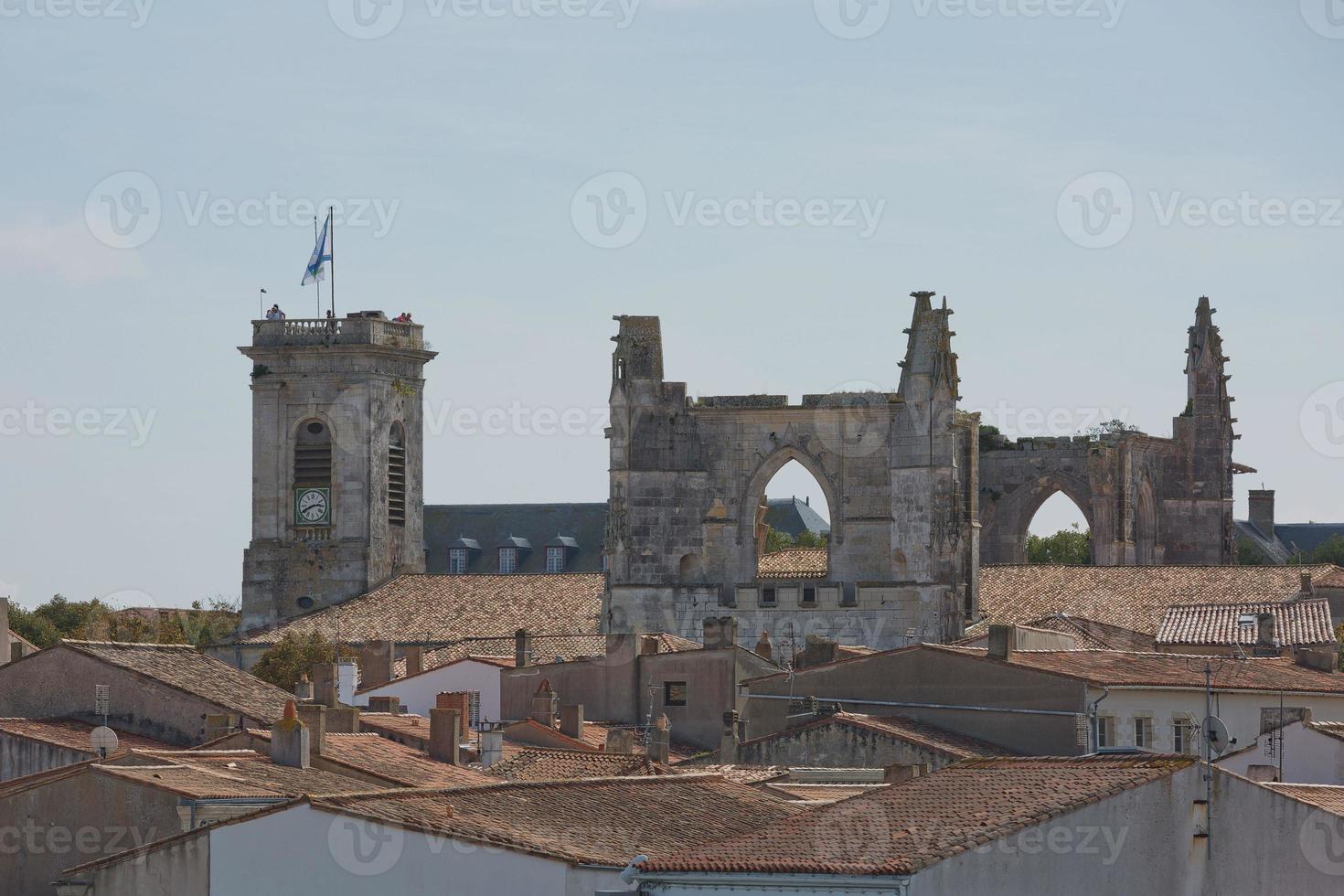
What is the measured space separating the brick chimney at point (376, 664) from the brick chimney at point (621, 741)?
10.3 metres

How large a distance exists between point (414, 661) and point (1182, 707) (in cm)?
1835

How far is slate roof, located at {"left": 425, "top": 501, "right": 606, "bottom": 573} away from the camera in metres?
97.5

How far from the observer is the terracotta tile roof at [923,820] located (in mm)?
23578

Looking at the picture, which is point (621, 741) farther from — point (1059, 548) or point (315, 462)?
point (1059, 548)

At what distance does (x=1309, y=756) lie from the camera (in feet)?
124

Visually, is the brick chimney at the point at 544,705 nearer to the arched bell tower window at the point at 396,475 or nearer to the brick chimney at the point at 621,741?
the brick chimney at the point at 621,741

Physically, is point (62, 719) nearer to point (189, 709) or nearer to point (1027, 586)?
point (189, 709)

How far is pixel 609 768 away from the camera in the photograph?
37344 mm

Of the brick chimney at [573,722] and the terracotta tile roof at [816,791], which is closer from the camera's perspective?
the terracotta tile roof at [816,791]

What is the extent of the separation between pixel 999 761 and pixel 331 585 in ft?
180

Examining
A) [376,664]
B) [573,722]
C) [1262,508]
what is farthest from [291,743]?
[1262,508]

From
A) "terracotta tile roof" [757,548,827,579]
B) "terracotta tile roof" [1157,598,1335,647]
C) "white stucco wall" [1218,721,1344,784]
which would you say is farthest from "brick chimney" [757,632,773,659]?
"white stucco wall" [1218,721,1344,784]

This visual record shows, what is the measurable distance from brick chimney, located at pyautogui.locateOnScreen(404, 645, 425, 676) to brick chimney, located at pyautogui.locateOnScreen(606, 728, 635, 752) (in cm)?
1053
